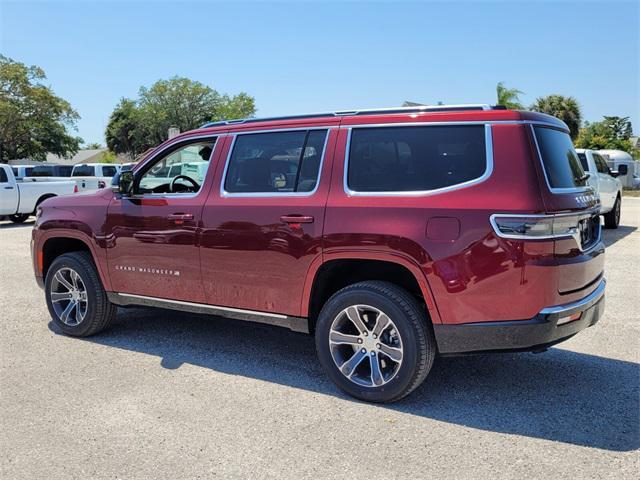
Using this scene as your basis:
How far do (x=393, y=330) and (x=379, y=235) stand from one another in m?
0.65

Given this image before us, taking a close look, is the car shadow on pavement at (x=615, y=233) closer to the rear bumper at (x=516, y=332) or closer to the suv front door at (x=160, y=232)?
the rear bumper at (x=516, y=332)

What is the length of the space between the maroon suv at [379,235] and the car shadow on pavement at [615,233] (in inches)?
348

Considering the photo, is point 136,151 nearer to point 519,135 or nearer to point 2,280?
point 2,280

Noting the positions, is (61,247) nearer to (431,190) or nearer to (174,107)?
(431,190)

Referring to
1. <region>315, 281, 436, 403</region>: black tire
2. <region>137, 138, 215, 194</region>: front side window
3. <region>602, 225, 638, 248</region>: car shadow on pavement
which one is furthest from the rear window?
<region>315, 281, 436, 403</region>: black tire

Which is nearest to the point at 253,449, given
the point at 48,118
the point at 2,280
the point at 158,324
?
the point at 158,324

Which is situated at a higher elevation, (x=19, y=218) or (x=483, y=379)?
(x=19, y=218)

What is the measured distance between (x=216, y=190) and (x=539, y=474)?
3.03 metres

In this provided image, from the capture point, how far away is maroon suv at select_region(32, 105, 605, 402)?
139 inches

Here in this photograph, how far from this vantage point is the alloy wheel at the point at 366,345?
3910 millimetres

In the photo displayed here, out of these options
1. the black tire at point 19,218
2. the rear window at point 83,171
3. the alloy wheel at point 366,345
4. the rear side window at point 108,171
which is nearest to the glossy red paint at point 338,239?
the alloy wheel at point 366,345

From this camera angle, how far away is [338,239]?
13.0 ft

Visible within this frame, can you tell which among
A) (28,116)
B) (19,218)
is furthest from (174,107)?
(19,218)

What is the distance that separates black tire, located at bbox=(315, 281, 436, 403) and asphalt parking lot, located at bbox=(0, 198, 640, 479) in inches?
5.0
